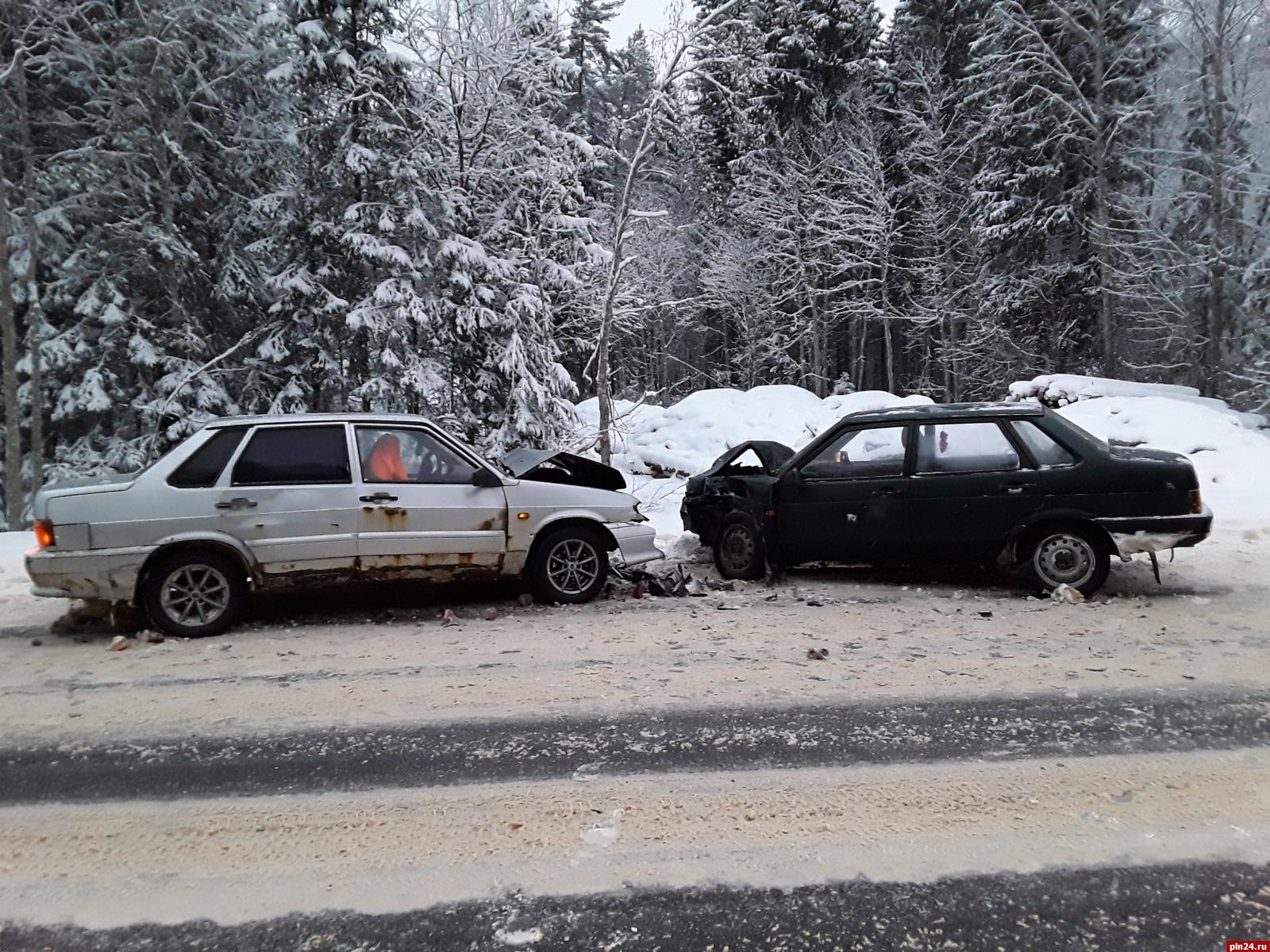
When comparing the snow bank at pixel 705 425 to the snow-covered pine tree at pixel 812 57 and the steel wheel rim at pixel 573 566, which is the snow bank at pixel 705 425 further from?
the snow-covered pine tree at pixel 812 57

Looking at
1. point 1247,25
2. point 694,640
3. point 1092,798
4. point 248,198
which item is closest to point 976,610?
point 694,640

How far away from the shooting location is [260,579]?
6445mm

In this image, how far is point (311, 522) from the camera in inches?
258

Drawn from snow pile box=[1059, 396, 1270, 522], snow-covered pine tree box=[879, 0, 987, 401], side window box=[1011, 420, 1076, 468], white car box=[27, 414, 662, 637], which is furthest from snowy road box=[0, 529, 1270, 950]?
snow-covered pine tree box=[879, 0, 987, 401]

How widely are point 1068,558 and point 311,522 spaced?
6.38 m

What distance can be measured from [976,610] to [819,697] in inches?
101

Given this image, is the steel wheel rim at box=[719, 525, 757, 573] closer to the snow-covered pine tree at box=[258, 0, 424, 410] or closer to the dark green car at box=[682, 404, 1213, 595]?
the dark green car at box=[682, 404, 1213, 595]

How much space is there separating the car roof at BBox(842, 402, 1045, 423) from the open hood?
235 cm

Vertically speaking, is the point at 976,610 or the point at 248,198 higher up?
the point at 248,198

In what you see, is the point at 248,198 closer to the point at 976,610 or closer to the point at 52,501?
the point at 52,501

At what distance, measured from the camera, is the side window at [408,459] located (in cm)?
683

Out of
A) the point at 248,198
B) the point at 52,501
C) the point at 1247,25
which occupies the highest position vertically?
the point at 1247,25

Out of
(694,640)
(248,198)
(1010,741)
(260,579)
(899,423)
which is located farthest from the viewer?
(248,198)

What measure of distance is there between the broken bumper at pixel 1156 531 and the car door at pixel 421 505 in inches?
205
